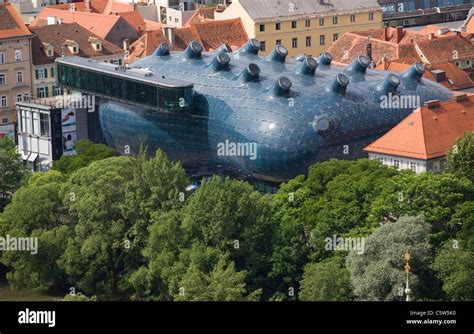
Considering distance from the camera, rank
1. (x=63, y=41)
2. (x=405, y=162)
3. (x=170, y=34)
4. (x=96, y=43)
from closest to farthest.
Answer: (x=405, y=162) → (x=63, y=41) → (x=96, y=43) → (x=170, y=34)

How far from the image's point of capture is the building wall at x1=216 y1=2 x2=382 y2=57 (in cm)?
11750

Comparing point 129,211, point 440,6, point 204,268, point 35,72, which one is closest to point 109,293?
point 129,211

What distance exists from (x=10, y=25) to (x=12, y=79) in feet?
14.4

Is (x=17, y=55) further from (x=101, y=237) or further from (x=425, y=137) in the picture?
(x=425, y=137)

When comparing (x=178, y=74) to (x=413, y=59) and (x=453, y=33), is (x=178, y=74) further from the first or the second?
(x=453, y=33)

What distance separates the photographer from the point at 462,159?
6594cm

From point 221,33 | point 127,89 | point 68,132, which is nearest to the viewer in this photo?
point 127,89

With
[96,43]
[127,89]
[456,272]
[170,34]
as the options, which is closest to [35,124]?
[127,89]

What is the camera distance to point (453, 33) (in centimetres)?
11369

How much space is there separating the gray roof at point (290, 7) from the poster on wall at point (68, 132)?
30750 mm

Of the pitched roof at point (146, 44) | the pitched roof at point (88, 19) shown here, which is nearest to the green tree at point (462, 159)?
the pitched roof at point (146, 44)

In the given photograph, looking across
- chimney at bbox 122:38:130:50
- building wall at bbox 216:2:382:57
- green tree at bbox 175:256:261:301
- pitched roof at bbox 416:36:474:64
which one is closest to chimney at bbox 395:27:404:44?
pitched roof at bbox 416:36:474:64

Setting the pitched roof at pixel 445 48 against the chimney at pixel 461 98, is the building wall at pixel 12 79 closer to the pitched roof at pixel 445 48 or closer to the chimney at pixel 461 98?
the pitched roof at pixel 445 48

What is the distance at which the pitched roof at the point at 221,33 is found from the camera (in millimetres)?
115125
